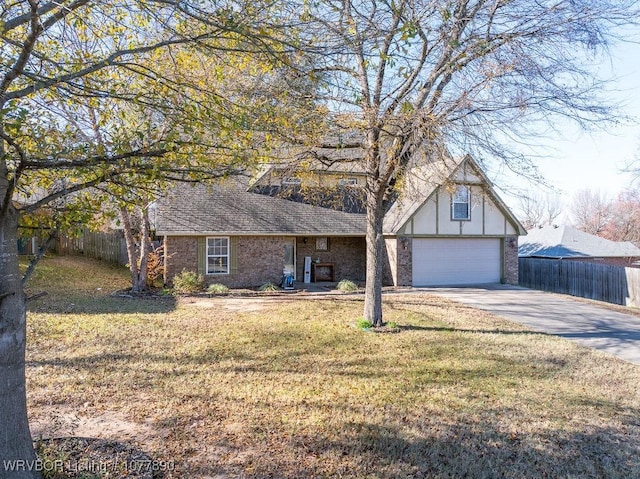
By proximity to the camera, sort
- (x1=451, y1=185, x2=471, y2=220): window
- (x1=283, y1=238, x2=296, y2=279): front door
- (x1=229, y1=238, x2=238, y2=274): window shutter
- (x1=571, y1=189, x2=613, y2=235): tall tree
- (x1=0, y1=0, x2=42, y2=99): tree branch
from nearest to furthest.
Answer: (x1=0, y1=0, x2=42, y2=99): tree branch, (x1=229, y1=238, x2=238, y2=274): window shutter, (x1=283, y1=238, x2=296, y2=279): front door, (x1=451, y1=185, x2=471, y2=220): window, (x1=571, y1=189, x2=613, y2=235): tall tree

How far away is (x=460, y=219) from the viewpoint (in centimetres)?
1819

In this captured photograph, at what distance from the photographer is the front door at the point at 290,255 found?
57.3ft

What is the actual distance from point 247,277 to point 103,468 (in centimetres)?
1278

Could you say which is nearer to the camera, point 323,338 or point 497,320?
point 323,338

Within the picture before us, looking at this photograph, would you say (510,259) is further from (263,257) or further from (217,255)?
(217,255)

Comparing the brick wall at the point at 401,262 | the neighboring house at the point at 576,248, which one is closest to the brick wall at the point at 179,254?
the brick wall at the point at 401,262

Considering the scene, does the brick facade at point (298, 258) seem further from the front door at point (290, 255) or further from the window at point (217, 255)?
the window at point (217, 255)

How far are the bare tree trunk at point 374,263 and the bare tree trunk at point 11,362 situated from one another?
735 centimetres

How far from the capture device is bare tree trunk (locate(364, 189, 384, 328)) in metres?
9.91

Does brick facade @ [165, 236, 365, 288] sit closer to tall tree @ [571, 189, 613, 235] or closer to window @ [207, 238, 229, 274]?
window @ [207, 238, 229, 274]

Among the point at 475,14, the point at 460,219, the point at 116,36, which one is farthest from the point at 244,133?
the point at 460,219

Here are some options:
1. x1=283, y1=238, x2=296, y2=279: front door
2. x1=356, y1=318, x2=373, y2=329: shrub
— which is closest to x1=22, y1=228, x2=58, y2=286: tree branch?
x1=356, y1=318, x2=373, y2=329: shrub

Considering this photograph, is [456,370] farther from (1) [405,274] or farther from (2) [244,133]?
(1) [405,274]

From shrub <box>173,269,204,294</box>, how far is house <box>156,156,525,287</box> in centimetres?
77
